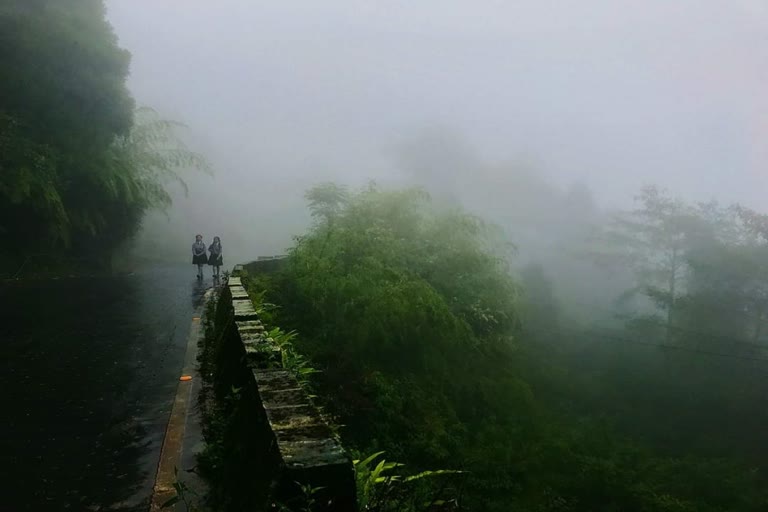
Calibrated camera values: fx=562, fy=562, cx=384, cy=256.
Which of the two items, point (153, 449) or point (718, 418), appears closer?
point (153, 449)

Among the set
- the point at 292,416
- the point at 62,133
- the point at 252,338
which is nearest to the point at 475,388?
the point at 252,338

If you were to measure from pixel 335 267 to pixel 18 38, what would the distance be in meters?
15.9

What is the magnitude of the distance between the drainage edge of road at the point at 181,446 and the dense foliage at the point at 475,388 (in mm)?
2579

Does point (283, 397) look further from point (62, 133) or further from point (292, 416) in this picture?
point (62, 133)

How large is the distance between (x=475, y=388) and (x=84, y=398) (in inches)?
459

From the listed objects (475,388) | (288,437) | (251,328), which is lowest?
(475,388)

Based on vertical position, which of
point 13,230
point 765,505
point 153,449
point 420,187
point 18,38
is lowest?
point 765,505

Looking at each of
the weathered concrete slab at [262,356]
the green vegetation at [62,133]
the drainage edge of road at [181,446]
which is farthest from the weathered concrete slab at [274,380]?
the green vegetation at [62,133]

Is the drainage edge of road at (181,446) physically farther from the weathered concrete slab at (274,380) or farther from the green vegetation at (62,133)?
the green vegetation at (62,133)

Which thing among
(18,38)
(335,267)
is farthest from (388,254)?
(18,38)

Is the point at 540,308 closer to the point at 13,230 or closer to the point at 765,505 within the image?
the point at 765,505

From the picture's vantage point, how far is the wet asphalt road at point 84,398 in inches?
190

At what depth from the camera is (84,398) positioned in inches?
281

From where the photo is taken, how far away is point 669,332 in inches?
1528
